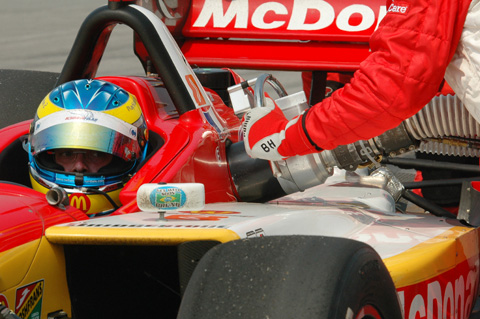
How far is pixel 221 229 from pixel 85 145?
85 centimetres

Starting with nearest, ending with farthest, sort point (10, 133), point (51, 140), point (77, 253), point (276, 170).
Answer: point (77, 253) → point (51, 140) → point (276, 170) → point (10, 133)

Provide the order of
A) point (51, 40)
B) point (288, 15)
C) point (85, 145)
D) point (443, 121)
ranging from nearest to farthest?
point (85, 145) → point (443, 121) → point (288, 15) → point (51, 40)

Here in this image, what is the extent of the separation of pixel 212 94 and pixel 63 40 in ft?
18.9

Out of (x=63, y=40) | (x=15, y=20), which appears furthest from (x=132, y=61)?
(x=15, y=20)

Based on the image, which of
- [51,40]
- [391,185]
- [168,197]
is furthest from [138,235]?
[51,40]

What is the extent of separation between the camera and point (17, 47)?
8648mm

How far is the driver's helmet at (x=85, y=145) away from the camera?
95.7 inches

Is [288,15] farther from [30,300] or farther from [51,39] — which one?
[51,39]

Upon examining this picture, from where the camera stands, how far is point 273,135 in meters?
2.43

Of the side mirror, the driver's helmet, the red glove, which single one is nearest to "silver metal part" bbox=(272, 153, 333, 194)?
the red glove

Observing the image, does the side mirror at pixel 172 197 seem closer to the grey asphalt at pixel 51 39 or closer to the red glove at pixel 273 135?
the red glove at pixel 273 135

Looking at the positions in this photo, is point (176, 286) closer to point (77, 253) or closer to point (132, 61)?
point (77, 253)

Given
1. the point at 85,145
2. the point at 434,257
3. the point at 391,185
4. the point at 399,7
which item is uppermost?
the point at 399,7

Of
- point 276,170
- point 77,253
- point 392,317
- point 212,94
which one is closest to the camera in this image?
point 392,317
